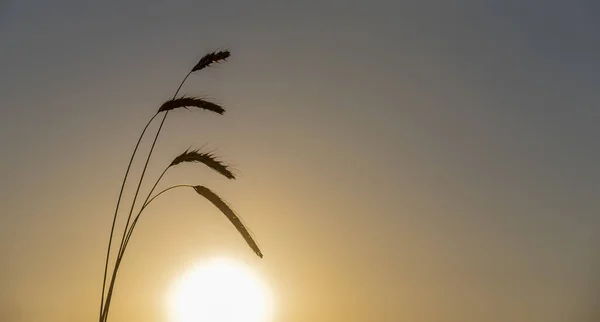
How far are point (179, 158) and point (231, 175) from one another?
549 mm

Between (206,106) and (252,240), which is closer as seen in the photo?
(252,240)

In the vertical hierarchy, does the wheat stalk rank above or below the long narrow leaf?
above

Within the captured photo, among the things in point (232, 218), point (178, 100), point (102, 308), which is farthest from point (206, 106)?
point (102, 308)

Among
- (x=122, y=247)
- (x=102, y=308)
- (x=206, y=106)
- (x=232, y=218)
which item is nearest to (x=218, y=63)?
(x=206, y=106)

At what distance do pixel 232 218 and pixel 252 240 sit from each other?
302 mm

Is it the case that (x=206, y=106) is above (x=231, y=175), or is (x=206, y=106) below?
above

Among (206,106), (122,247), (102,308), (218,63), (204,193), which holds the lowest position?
(102,308)

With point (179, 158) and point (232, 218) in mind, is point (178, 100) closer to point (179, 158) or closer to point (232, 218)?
point (179, 158)

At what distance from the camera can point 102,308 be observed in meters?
6.34

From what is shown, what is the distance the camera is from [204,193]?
6172mm

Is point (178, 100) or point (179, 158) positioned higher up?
point (178, 100)

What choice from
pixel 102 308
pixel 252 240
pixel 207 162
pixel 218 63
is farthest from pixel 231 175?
pixel 102 308

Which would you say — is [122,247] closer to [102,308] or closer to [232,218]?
[102,308]

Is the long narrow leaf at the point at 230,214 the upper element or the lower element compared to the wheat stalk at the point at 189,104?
lower
